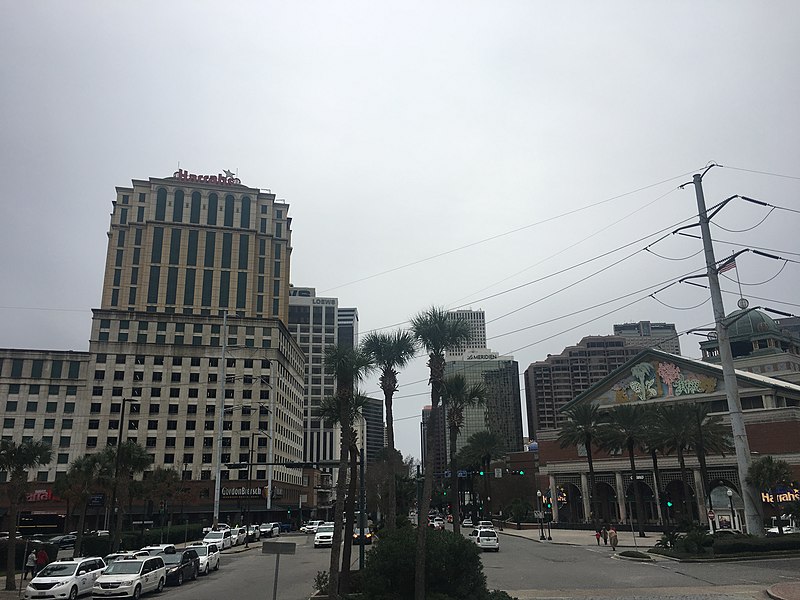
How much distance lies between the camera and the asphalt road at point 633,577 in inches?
966

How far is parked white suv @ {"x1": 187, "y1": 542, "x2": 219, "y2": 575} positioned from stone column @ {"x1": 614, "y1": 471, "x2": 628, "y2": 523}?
2526 inches

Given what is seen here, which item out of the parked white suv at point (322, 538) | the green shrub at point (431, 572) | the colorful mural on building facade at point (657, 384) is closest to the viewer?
the green shrub at point (431, 572)

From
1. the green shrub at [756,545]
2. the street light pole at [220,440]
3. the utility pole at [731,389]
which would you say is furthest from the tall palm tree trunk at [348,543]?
the street light pole at [220,440]

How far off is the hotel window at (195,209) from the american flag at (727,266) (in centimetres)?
9256

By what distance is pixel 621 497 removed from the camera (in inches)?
3430

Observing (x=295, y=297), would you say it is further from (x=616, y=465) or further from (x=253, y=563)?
(x=253, y=563)

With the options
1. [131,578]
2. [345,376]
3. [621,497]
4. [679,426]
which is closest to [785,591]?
[345,376]

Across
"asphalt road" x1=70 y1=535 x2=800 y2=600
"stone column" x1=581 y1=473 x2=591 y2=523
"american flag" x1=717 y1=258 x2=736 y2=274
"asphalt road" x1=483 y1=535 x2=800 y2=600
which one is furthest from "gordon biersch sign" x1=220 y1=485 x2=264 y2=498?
"american flag" x1=717 y1=258 x2=736 y2=274

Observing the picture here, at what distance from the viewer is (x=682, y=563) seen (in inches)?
1412

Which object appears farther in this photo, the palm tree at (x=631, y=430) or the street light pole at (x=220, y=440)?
the street light pole at (x=220, y=440)

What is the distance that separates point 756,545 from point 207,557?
103 feet

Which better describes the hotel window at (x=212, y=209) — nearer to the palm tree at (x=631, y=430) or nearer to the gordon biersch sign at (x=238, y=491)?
the gordon biersch sign at (x=238, y=491)

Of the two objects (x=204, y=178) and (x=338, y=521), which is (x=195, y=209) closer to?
(x=204, y=178)

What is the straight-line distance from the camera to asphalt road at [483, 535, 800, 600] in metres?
24.5
